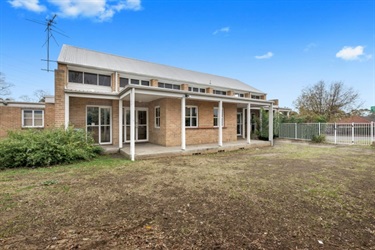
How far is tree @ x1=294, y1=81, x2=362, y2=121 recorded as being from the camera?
92.9 feet

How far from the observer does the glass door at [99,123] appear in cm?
1139

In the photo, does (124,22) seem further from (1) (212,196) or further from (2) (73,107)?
(1) (212,196)

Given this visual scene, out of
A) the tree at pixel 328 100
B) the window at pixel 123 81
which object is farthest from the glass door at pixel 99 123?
the tree at pixel 328 100

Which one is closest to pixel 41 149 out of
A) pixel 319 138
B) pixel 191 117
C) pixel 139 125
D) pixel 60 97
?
pixel 60 97

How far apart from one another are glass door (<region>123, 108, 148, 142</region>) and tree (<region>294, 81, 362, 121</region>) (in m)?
26.1

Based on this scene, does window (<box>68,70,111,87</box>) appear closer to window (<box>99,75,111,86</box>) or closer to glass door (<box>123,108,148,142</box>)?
window (<box>99,75,111,86</box>)

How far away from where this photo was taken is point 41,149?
734 cm

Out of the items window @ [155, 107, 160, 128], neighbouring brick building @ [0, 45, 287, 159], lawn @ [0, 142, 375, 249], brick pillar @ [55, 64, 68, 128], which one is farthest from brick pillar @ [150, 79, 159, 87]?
lawn @ [0, 142, 375, 249]

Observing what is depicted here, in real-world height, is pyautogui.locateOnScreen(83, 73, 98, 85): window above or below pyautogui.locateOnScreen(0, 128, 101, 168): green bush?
above

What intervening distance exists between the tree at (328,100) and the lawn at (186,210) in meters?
28.1

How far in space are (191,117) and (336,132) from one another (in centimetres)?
1302

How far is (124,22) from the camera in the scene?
51.3 ft

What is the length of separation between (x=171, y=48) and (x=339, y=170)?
18954mm

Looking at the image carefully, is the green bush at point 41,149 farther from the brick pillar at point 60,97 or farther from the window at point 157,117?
the window at point 157,117
